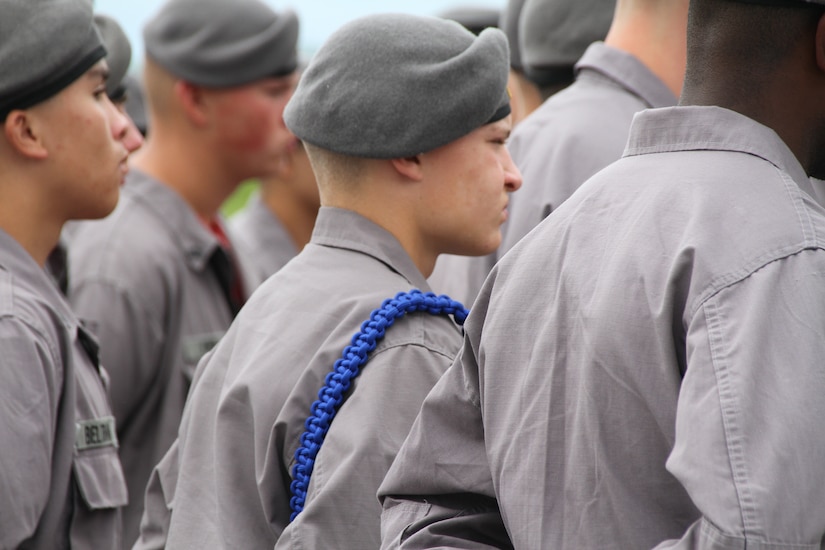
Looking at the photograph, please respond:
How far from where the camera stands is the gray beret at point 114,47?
4.50 m

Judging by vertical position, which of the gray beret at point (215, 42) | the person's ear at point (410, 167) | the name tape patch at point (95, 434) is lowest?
the name tape patch at point (95, 434)

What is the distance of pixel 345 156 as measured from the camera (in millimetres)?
2867

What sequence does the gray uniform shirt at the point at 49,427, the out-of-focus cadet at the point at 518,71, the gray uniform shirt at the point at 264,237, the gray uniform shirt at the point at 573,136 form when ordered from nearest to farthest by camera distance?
the gray uniform shirt at the point at 49,427 → the gray uniform shirt at the point at 573,136 → the out-of-focus cadet at the point at 518,71 → the gray uniform shirt at the point at 264,237

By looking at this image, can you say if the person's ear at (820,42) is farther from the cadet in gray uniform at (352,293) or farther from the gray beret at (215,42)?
the gray beret at (215,42)

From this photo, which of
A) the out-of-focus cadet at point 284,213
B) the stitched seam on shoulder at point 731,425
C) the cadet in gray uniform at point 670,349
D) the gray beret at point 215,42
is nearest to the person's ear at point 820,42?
the cadet in gray uniform at point 670,349

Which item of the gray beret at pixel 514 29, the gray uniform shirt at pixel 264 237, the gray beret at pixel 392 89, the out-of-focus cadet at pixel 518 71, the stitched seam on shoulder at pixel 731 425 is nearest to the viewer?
the stitched seam on shoulder at pixel 731 425

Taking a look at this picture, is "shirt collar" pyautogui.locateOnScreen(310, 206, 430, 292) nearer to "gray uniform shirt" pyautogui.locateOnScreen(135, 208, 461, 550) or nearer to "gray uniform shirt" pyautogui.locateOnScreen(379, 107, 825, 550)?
"gray uniform shirt" pyautogui.locateOnScreen(135, 208, 461, 550)

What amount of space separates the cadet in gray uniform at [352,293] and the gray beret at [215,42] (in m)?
2.75

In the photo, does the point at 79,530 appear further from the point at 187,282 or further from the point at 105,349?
the point at 187,282

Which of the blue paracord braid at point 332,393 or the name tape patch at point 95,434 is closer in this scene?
the blue paracord braid at point 332,393

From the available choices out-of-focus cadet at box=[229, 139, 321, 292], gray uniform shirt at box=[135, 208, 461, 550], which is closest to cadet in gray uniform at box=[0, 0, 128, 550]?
gray uniform shirt at box=[135, 208, 461, 550]

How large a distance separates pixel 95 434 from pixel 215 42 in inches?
107

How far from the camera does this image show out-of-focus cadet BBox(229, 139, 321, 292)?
23.1 feet

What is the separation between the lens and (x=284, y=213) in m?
7.29
